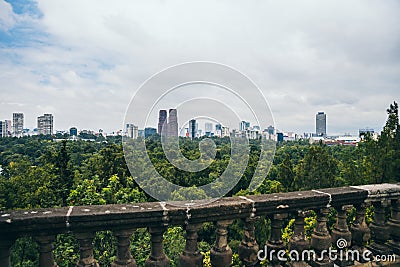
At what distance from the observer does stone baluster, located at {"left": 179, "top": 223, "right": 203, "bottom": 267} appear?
2.52m

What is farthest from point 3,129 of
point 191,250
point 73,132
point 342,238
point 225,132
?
point 342,238

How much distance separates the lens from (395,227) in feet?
11.5

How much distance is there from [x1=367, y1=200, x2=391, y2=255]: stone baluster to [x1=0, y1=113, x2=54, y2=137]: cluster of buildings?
71.1m

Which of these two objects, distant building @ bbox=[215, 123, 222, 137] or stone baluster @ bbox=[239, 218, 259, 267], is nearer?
stone baluster @ bbox=[239, 218, 259, 267]

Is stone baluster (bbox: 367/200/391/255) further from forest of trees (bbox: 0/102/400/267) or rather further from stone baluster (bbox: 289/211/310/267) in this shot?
forest of trees (bbox: 0/102/400/267)

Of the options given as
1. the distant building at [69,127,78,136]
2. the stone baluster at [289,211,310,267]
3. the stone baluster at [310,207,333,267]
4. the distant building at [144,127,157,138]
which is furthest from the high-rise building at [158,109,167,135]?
the distant building at [69,127,78,136]

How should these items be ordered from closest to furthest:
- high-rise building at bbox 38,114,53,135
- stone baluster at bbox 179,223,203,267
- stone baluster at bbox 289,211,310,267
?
stone baluster at bbox 179,223,203,267, stone baluster at bbox 289,211,310,267, high-rise building at bbox 38,114,53,135

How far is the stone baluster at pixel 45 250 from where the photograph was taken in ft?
7.25

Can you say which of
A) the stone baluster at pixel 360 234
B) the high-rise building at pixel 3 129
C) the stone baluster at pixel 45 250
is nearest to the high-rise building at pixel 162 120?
the stone baluster at pixel 45 250

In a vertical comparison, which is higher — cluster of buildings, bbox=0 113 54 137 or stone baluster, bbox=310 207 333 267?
cluster of buildings, bbox=0 113 54 137

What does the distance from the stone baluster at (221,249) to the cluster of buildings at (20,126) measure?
70.7 m

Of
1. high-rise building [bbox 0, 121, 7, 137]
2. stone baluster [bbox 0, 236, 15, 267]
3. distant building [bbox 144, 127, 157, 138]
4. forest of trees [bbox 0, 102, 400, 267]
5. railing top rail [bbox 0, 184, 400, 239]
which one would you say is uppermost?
high-rise building [bbox 0, 121, 7, 137]

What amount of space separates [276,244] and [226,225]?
64cm

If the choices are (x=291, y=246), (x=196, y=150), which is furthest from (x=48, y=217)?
(x=291, y=246)
